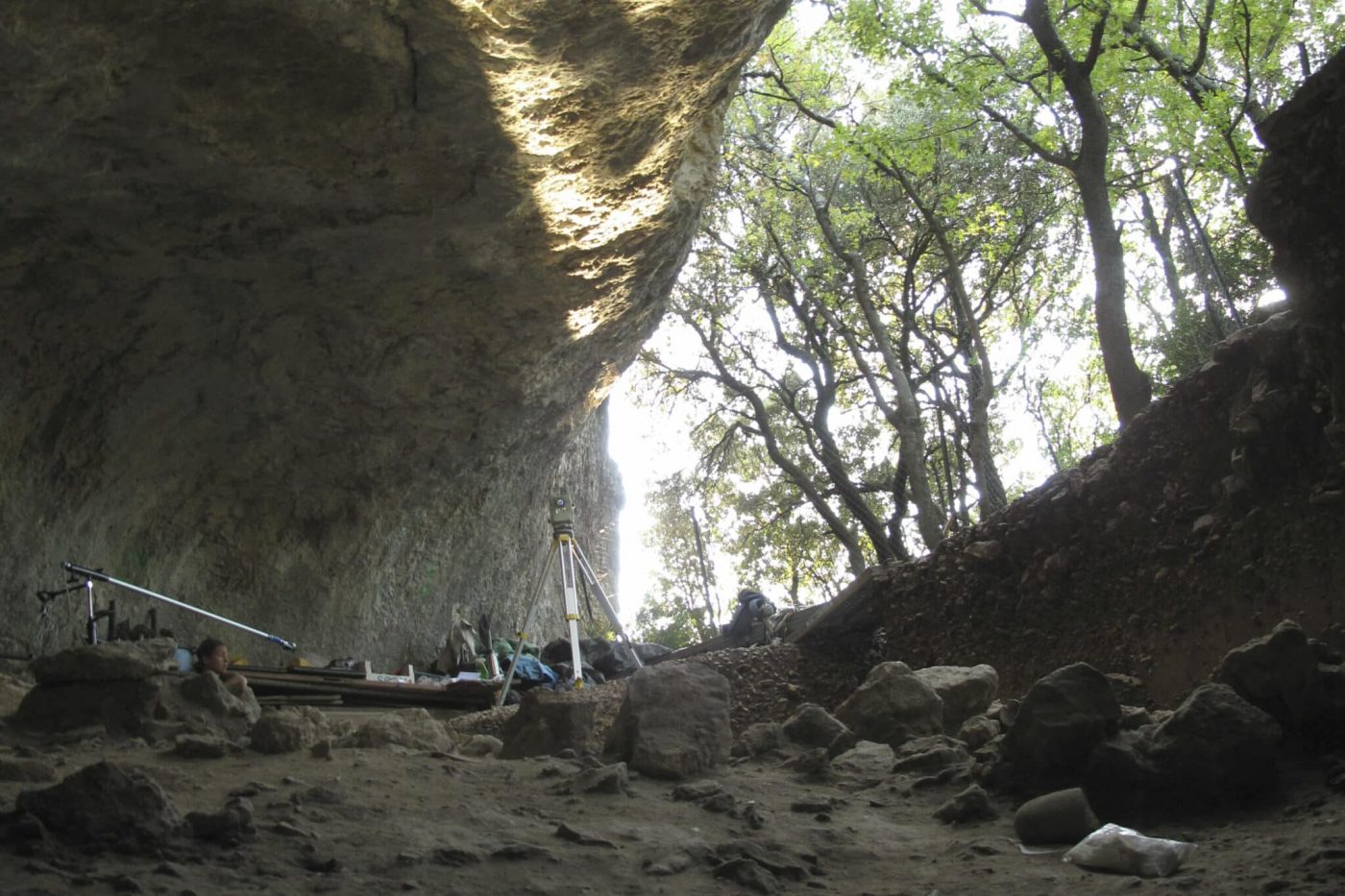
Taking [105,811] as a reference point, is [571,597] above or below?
above

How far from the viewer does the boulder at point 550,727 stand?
458 cm

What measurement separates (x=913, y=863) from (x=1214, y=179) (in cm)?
1382

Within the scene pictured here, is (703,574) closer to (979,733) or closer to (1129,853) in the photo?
(979,733)

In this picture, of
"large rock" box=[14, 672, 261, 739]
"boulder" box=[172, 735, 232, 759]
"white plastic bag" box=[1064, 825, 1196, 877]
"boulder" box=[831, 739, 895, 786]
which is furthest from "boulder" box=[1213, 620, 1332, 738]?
"large rock" box=[14, 672, 261, 739]

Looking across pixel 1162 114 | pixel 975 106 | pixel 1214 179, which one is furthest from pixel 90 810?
pixel 1214 179

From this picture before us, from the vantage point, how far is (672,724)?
416 centimetres

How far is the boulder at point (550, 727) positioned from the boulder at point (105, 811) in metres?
2.12

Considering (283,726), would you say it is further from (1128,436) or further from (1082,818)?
(1128,436)

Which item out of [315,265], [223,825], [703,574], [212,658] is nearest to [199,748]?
[223,825]

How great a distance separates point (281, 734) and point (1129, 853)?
2.89 meters

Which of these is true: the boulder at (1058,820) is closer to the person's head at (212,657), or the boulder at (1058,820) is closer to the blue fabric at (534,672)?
the person's head at (212,657)

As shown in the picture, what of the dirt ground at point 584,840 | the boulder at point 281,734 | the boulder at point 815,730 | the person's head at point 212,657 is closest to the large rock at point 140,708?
the dirt ground at point 584,840

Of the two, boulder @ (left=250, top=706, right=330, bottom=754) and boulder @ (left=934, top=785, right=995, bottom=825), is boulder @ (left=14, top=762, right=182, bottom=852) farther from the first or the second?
boulder @ (left=934, top=785, right=995, bottom=825)

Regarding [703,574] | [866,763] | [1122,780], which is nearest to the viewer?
[1122,780]
